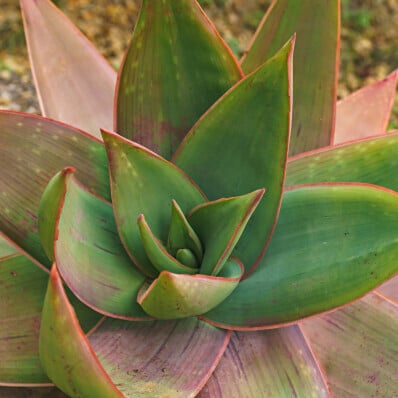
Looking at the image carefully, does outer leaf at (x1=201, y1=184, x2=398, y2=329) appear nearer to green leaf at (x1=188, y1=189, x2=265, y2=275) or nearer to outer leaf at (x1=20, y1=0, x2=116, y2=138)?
green leaf at (x1=188, y1=189, x2=265, y2=275)

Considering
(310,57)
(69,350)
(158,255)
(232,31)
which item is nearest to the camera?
(69,350)

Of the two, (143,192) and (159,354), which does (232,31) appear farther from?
(159,354)

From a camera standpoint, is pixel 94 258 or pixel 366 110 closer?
pixel 94 258

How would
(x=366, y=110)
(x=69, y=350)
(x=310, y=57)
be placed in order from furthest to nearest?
(x=366, y=110) → (x=310, y=57) → (x=69, y=350)

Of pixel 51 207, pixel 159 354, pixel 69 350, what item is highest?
pixel 51 207

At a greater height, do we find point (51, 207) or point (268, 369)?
point (51, 207)

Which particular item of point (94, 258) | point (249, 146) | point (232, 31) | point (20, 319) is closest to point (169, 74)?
point (249, 146)

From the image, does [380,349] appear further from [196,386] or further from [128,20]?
[128,20]
